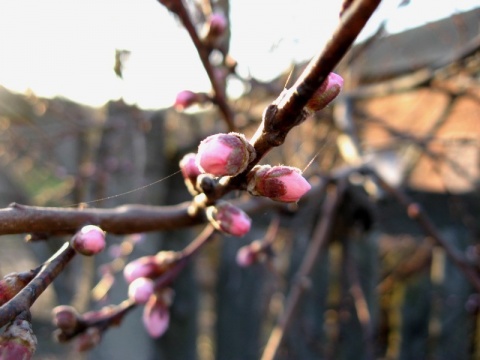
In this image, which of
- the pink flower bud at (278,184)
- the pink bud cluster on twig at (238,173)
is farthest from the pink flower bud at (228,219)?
the pink flower bud at (278,184)

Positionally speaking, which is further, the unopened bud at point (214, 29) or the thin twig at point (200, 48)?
the unopened bud at point (214, 29)

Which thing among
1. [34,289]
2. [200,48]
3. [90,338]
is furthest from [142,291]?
[200,48]

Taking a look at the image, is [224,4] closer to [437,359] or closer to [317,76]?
[437,359]

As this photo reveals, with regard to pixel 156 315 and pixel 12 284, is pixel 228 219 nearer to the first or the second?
pixel 12 284

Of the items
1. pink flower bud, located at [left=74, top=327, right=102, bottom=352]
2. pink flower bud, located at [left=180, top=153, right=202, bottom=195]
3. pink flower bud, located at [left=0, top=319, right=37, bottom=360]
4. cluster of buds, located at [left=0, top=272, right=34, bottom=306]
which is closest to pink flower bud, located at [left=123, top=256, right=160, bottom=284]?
pink flower bud, located at [left=74, top=327, right=102, bottom=352]

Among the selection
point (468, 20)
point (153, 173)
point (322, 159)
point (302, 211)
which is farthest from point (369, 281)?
point (468, 20)

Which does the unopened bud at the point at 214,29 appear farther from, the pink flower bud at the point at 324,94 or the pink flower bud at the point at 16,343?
the pink flower bud at the point at 16,343
